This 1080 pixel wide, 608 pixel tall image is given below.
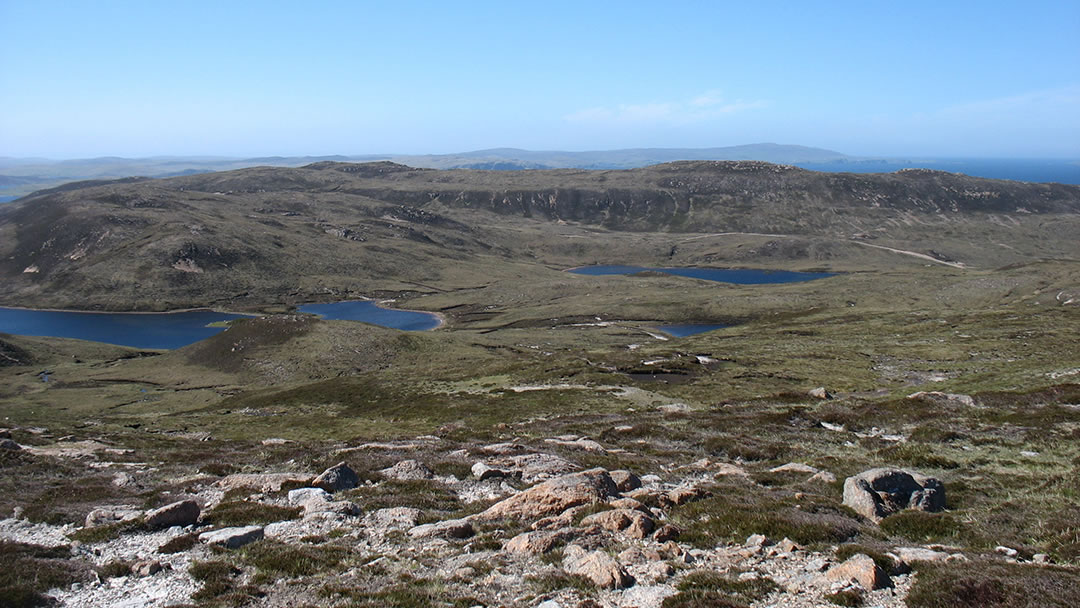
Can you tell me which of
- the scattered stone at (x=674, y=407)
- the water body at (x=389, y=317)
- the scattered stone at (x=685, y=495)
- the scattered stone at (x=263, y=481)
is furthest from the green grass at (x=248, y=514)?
the water body at (x=389, y=317)

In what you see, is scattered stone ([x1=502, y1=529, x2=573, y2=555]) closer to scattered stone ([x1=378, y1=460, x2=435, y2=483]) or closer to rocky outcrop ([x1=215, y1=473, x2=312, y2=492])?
scattered stone ([x1=378, y1=460, x2=435, y2=483])

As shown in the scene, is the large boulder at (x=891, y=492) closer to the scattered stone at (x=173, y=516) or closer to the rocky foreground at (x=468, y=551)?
the rocky foreground at (x=468, y=551)

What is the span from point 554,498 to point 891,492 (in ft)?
36.4

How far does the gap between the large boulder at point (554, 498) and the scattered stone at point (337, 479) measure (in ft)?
23.8

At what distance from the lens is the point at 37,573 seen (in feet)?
→ 51.5

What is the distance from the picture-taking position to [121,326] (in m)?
178

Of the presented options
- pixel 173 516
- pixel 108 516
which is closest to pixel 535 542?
pixel 173 516

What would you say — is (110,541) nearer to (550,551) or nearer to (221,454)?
(550,551)

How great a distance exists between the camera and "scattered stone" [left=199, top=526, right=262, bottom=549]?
18516 millimetres

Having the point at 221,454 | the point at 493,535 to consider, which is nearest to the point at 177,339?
the point at 221,454

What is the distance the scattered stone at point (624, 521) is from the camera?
17.5 m

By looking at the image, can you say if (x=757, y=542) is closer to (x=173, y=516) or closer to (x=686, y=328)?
(x=173, y=516)

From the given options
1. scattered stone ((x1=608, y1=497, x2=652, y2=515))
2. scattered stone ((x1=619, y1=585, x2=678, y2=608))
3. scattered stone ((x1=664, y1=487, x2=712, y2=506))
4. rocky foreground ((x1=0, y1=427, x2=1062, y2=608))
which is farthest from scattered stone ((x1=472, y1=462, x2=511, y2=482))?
scattered stone ((x1=619, y1=585, x2=678, y2=608))

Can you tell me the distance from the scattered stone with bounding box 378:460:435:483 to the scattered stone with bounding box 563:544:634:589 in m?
12.2
